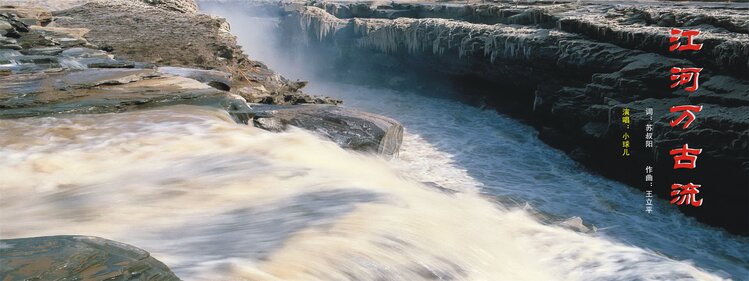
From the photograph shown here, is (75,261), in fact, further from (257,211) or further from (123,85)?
(123,85)

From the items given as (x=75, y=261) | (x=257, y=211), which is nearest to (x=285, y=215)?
(x=257, y=211)

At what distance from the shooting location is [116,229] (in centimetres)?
354

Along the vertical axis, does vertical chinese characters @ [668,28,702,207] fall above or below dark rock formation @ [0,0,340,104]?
below

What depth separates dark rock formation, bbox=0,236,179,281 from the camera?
7.23ft

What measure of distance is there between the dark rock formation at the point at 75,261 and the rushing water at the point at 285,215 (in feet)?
1.20

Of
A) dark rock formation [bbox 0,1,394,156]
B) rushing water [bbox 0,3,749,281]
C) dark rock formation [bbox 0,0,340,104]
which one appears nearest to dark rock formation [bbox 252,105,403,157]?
dark rock formation [bbox 0,1,394,156]

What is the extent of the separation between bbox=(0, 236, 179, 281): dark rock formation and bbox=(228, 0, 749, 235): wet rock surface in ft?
21.6

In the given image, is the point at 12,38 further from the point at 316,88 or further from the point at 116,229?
the point at 316,88

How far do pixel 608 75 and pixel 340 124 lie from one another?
4.78m

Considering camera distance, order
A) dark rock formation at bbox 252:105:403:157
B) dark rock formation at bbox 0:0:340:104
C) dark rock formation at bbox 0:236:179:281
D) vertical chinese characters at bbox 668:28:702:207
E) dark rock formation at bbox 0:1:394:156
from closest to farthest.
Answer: dark rock formation at bbox 0:236:179:281 → dark rock formation at bbox 0:1:394:156 → dark rock formation at bbox 252:105:403:157 → vertical chinese characters at bbox 668:28:702:207 → dark rock formation at bbox 0:0:340:104

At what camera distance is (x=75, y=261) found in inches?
90.8

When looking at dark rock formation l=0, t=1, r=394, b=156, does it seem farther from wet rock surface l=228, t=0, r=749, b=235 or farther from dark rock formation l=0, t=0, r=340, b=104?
wet rock surface l=228, t=0, r=749, b=235

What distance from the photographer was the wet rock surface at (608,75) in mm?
7344

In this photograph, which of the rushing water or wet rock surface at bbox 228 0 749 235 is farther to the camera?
wet rock surface at bbox 228 0 749 235
